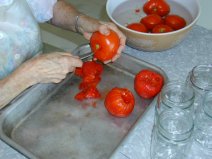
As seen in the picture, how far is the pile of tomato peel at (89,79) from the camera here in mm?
986

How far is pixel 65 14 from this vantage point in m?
1.15

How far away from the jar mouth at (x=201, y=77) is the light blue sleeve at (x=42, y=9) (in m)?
0.51

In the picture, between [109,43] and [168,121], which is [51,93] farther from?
[168,121]

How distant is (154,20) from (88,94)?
33 cm

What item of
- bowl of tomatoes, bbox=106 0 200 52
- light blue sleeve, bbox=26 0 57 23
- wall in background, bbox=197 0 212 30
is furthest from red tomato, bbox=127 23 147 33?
wall in background, bbox=197 0 212 30

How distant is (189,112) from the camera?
2.76 ft

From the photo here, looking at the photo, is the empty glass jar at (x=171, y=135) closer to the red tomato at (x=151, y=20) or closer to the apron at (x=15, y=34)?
the red tomato at (x=151, y=20)

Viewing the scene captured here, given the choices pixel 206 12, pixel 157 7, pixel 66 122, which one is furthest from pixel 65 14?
pixel 206 12

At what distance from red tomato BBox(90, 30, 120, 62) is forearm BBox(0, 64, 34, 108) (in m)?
0.22

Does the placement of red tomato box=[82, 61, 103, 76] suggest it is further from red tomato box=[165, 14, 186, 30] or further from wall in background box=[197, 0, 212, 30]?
wall in background box=[197, 0, 212, 30]

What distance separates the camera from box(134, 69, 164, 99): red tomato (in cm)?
96

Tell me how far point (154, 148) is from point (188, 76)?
30 centimetres

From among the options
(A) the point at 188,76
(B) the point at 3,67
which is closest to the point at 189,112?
(A) the point at 188,76

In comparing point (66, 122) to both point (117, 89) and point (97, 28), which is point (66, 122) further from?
point (97, 28)
